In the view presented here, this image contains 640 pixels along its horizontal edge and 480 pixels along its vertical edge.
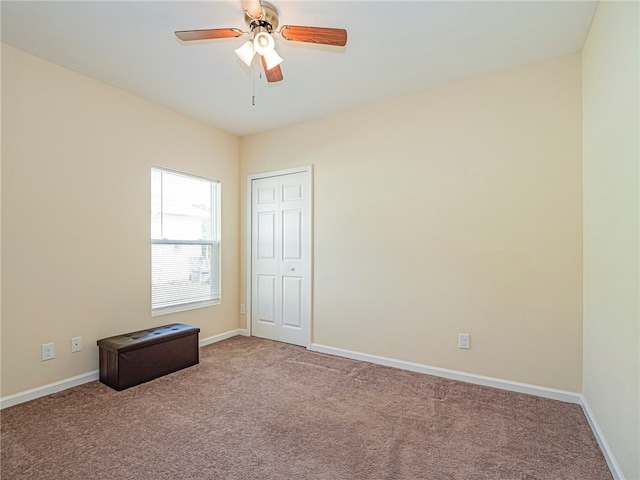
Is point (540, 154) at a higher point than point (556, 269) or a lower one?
higher

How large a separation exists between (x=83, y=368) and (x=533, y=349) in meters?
3.73

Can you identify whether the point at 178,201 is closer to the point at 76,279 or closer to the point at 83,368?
the point at 76,279

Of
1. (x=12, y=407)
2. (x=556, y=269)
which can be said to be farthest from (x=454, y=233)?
(x=12, y=407)

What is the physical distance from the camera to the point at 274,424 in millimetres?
2191

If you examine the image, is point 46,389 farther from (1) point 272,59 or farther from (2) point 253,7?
(2) point 253,7

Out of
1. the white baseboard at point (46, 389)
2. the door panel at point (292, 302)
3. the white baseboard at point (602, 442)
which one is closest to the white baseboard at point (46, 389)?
the white baseboard at point (46, 389)

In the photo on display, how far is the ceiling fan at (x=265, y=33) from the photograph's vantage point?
1.86 m

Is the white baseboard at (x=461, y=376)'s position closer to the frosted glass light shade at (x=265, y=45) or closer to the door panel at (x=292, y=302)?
the door panel at (x=292, y=302)

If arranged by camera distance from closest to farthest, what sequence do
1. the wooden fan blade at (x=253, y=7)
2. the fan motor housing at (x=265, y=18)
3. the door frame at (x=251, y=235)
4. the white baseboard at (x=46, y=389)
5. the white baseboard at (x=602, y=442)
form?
the white baseboard at (x=602, y=442)
the wooden fan blade at (x=253, y=7)
the fan motor housing at (x=265, y=18)
the white baseboard at (x=46, y=389)
the door frame at (x=251, y=235)

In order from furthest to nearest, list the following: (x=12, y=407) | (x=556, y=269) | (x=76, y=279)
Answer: (x=76, y=279) < (x=556, y=269) < (x=12, y=407)

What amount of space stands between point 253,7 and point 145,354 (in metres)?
2.74

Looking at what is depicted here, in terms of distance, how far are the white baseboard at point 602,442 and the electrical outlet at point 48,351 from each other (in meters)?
3.75

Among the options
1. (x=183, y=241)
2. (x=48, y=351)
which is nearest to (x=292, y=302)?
(x=183, y=241)

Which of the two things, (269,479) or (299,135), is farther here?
(299,135)
